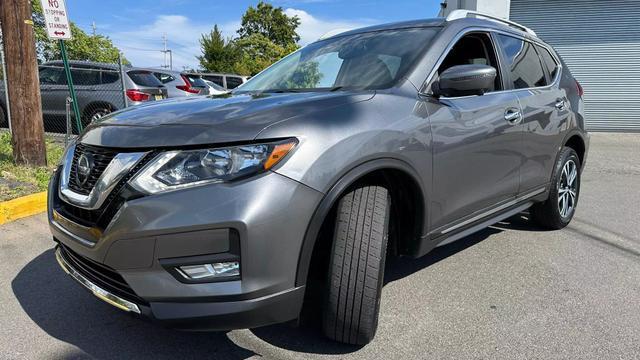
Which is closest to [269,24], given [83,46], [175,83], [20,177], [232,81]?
[83,46]

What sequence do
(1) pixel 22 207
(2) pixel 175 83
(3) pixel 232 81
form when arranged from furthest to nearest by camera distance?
(3) pixel 232 81 → (2) pixel 175 83 → (1) pixel 22 207

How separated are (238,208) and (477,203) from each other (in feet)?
5.85

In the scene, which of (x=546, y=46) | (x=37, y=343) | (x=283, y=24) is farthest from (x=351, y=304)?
(x=283, y=24)

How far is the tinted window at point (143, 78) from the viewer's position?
9.80 m

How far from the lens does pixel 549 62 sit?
4.36 m

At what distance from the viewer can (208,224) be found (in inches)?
74.5

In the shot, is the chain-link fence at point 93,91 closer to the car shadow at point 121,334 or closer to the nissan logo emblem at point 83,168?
the car shadow at point 121,334

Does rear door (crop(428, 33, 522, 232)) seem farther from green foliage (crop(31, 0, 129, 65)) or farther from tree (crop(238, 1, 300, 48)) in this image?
tree (crop(238, 1, 300, 48))

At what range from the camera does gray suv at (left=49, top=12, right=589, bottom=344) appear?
6.35 ft

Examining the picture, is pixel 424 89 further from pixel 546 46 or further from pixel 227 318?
pixel 546 46

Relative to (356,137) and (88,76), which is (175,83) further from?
(356,137)

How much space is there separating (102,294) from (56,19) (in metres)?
5.64

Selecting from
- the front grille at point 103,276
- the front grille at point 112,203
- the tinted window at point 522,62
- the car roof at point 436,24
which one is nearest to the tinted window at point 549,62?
the tinted window at point 522,62

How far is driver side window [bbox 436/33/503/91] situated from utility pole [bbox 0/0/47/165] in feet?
17.5
